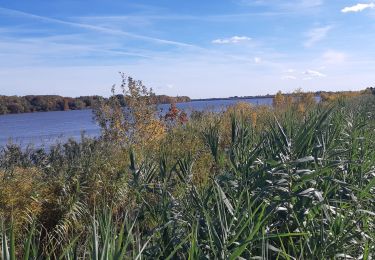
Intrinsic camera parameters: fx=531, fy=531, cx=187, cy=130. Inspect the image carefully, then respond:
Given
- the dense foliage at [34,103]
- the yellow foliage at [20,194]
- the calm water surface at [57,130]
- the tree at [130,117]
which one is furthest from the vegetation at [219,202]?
the dense foliage at [34,103]

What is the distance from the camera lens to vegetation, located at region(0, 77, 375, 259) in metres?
3.19

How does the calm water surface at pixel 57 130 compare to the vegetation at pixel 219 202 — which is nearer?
the vegetation at pixel 219 202

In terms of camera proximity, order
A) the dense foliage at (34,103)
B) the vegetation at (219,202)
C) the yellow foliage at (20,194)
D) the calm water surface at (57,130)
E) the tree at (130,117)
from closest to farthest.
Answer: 1. the vegetation at (219,202)
2. the yellow foliage at (20,194)
3. the tree at (130,117)
4. the calm water surface at (57,130)
5. the dense foliage at (34,103)

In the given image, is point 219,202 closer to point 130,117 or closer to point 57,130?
point 130,117

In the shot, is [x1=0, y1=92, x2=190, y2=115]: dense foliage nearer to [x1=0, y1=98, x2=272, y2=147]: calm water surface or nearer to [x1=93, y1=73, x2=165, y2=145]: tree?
[x1=0, y1=98, x2=272, y2=147]: calm water surface

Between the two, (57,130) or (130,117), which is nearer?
(130,117)


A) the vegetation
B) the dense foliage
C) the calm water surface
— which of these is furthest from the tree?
the dense foliage

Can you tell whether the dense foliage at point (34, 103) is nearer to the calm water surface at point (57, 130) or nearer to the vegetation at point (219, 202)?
the calm water surface at point (57, 130)

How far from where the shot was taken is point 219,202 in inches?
138

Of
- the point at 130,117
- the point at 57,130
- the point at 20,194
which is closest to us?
the point at 20,194

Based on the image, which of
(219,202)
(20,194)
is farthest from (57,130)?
(219,202)

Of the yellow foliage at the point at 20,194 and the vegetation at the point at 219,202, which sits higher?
the vegetation at the point at 219,202

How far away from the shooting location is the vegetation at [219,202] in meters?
3.19

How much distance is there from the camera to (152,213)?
4.58 metres
